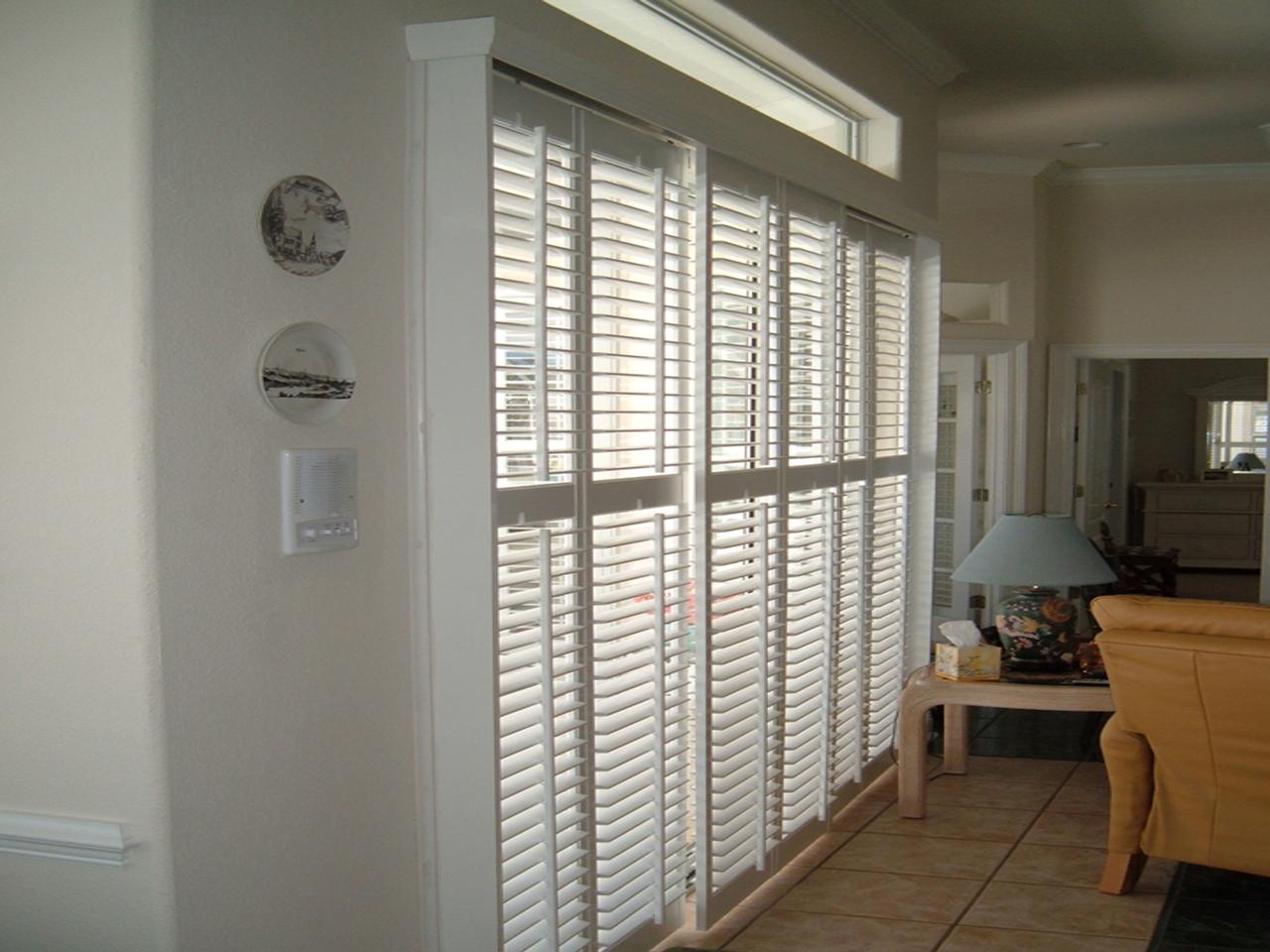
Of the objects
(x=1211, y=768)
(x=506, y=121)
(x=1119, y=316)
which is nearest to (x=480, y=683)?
(x=506, y=121)

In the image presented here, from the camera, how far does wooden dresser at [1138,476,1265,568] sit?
11.5 m

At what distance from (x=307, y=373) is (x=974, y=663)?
2900 millimetres

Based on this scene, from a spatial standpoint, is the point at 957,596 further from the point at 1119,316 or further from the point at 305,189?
Answer: the point at 305,189

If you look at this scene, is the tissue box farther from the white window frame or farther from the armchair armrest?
the white window frame

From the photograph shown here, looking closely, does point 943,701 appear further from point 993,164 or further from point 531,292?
point 993,164

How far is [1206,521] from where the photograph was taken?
1168 cm

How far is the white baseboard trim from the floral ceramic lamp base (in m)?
3.27

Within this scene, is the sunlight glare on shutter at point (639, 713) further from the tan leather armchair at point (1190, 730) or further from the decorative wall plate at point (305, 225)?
the tan leather armchair at point (1190, 730)

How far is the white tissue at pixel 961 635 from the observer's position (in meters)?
4.30

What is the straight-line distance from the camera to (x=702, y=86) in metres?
3.26

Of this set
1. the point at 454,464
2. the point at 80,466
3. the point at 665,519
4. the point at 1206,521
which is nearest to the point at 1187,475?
the point at 1206,521

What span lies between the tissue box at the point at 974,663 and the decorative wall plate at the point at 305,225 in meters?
2.87

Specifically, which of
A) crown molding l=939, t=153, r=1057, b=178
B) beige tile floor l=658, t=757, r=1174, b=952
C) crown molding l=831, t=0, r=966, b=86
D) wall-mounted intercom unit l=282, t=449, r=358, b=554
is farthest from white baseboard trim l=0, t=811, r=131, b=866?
crown molding l=939, t=153, r=1057, b=178

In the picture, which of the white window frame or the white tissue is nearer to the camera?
the white window frame
